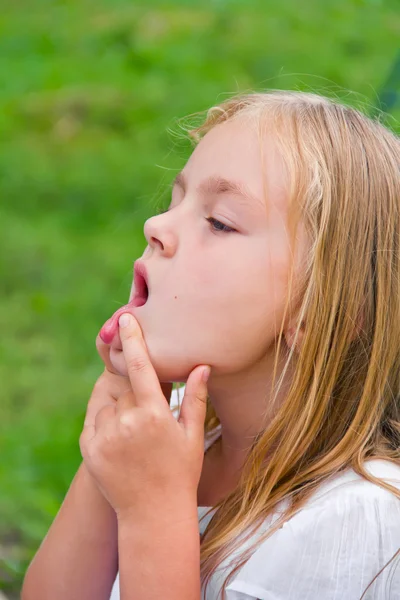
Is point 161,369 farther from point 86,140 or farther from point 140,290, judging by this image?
point 86,140

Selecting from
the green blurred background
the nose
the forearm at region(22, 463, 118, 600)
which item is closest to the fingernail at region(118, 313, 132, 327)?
the nose

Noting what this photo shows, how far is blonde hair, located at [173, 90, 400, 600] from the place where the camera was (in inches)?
53.9

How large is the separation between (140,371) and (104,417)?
0.38ft

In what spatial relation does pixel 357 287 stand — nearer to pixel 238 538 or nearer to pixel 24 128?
pixel 238 538

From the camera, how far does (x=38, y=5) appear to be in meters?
4.97

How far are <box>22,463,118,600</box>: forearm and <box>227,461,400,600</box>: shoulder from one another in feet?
1.07

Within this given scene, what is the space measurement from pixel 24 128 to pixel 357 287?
2.96 metres

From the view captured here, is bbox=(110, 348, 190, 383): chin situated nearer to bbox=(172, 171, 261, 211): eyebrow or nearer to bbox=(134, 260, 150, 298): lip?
bbox=(134, 260, 150, 298): lip

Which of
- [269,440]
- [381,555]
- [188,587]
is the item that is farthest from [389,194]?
[188,587]

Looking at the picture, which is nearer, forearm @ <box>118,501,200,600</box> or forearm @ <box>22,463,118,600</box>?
forearm @ <box>118,501,200,600</box>

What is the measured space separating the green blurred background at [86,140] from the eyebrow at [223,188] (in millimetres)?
790

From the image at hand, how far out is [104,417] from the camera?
55.2 inches

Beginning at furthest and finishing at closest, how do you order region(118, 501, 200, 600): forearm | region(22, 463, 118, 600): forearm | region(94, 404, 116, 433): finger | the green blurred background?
the green blurred background, region(22, 463, 118, 600): forearm, region(94, 404, 116, 433): finger, region(118, 501, 200, 600): forearm

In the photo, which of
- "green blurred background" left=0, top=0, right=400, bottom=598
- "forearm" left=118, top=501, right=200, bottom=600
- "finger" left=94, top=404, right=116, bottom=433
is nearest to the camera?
"forearm" left=118, top=501, right=200, bottom=600
